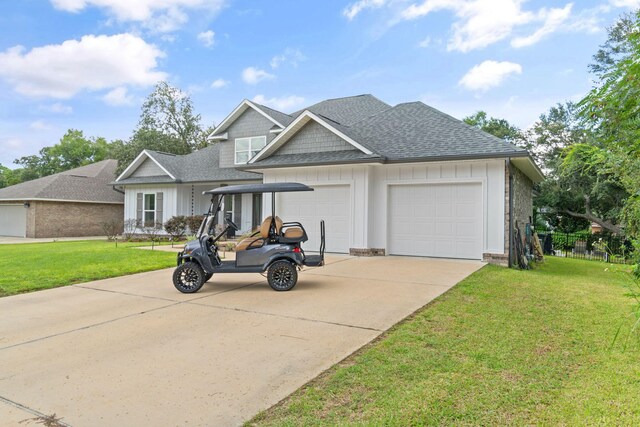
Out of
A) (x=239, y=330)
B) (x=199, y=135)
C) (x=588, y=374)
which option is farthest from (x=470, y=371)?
(x=199, y=135)

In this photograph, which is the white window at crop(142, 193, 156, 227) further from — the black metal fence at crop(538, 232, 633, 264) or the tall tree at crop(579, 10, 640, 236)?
the tall tree at crop(579, 10, 640, 236)

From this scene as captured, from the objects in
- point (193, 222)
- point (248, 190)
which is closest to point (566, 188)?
point (193, 222)

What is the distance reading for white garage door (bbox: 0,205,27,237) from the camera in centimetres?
2448

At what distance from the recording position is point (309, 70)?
854 inches

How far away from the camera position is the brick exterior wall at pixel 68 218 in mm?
23578

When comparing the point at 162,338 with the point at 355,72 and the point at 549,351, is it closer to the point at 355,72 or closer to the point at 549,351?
the point at 549,351

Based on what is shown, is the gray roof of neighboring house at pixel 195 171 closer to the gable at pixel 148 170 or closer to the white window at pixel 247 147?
the gable at pixel 148 170

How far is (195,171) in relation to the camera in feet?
69.6

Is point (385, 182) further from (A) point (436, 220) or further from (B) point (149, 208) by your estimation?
(B) point (149, 208)

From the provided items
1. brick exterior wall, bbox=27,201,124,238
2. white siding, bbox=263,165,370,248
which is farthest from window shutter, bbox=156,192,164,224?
white siding, bbox=263,165,370,248

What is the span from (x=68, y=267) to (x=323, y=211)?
25.1 ft

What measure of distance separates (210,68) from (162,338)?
20264 millimetres

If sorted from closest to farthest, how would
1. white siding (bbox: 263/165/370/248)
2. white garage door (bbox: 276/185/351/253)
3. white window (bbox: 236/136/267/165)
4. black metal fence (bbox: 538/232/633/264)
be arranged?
white siding (bbox: 263/165/370/248)
white garage door (bbox: 276/185/351/253)
black metal fence (bbox: 538/232/633/264)
white window (bbox: 236/136/267/165)

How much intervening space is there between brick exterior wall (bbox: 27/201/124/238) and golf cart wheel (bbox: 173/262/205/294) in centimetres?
2125
